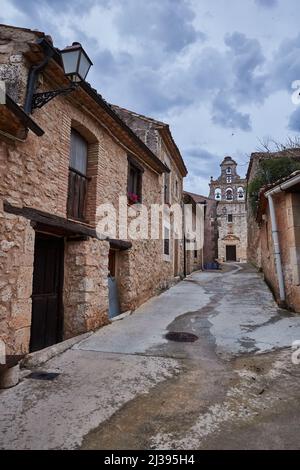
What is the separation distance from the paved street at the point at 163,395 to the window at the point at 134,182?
3772mm

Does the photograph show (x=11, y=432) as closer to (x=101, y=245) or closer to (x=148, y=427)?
(x=148, y=427)

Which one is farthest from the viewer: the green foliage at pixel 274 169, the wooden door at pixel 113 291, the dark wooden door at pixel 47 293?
the green foliage at pixel 274 169

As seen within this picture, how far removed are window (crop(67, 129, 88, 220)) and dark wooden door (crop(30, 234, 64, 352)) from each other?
0.71 metres

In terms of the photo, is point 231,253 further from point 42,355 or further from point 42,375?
point 42,375

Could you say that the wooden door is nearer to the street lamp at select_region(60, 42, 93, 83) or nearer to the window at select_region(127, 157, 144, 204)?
the window at select_region(127, 157, 144, 204)

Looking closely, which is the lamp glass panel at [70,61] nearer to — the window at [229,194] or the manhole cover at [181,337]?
the manhole cover at [181,337]

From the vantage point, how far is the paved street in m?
2.40

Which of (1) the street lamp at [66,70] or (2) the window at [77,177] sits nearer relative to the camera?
(1) the street lamp at [66,70]

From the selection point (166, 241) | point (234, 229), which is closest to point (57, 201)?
point (166, 241)

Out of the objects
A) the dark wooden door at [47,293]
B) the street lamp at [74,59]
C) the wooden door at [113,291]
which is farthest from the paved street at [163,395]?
the street lamp at [74,59]

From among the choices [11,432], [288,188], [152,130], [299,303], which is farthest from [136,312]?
[152,130]

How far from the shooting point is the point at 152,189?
1008cm

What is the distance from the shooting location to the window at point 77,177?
19.2 feet
